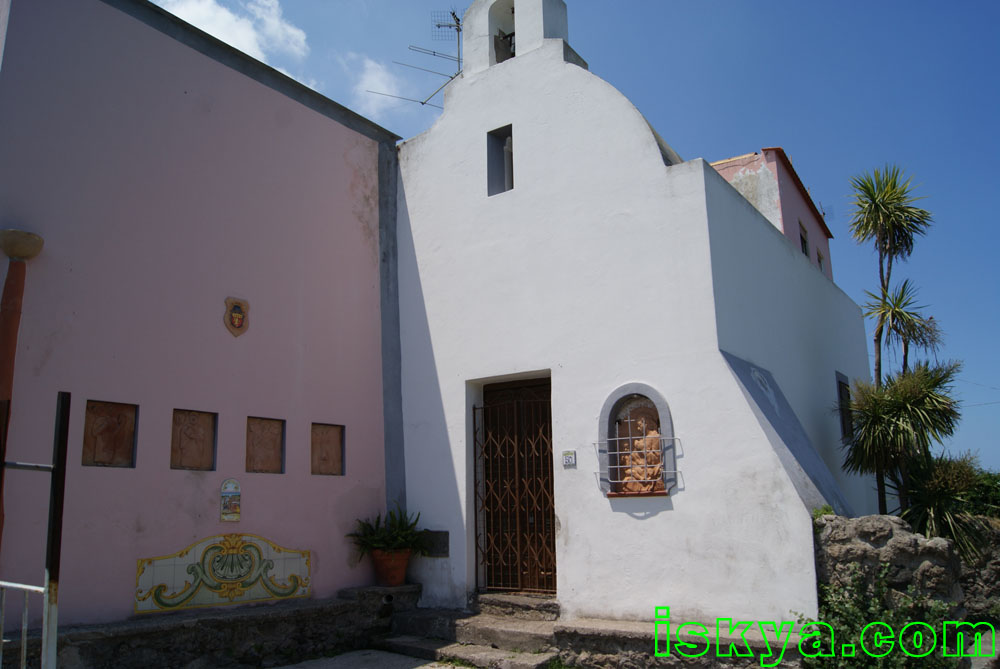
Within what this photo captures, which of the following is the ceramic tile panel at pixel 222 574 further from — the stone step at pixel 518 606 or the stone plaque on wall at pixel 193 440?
the stone step at pixel 518 606

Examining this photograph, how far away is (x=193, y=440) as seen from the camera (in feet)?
27.1

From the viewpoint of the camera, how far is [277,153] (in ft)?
31.8

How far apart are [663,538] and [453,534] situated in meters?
2.73

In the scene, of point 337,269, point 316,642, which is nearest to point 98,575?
point 316,642

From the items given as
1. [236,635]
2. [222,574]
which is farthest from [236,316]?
[236,635]

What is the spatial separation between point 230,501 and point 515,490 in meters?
3.19

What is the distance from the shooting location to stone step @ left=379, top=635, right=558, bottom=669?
7.69 m

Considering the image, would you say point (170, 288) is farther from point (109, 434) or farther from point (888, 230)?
point (888, 230)

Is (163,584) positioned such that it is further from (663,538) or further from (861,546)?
(861,546)

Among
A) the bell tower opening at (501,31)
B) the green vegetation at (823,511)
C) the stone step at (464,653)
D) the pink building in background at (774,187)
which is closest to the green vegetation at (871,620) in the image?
the green vegetation at (823,511)

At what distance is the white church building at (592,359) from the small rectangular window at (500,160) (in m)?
0.03

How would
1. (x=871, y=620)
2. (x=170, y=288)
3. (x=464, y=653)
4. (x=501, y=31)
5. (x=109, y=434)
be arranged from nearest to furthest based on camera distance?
(x=871, y=620)
(x=109, y=434)
(x=464, y=653)
(x=170, y=288)
(x=501, y=31)

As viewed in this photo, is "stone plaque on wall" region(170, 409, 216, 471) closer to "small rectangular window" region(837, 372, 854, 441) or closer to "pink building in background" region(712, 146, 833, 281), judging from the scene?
"small rectangular window" region(837, 372, 854, 441)

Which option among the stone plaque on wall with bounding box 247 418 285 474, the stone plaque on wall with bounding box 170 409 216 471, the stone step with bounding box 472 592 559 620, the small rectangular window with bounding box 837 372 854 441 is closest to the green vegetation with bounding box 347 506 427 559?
the stone step with bounding box 472 592 559 620
